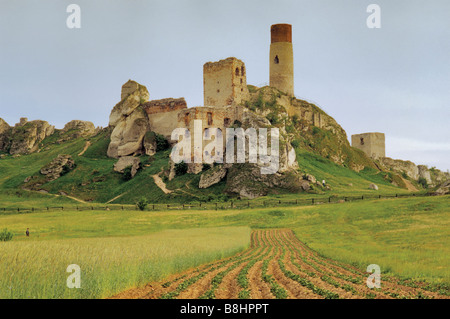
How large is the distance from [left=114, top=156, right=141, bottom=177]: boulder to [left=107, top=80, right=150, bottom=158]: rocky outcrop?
743 centimetres

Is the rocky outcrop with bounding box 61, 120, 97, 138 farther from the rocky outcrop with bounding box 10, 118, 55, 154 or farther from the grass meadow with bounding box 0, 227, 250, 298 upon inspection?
the grass meadow with bounding box 0, 227, 250, 298

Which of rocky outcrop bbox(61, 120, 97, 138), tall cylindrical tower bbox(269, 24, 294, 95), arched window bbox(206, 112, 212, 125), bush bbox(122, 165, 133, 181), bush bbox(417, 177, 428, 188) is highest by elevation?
tall cylindrical tower bbox(269, 24, 294, 95)

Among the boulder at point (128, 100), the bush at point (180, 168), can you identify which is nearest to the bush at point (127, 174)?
the bush at point (180, 168)

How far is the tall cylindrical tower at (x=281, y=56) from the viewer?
10188 cm

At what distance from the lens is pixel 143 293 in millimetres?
13906

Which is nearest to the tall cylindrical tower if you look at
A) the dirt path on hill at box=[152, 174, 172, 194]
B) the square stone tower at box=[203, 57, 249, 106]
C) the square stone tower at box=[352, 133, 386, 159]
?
the square stone tower at box=[203, 57, 249, 106]

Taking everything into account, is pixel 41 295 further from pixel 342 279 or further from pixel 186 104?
pixel 186 104

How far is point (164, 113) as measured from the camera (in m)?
99.4

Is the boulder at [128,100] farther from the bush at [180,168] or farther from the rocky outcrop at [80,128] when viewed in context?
the rocky outcrop at [80,128]

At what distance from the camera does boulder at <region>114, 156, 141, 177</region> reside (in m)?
87.3

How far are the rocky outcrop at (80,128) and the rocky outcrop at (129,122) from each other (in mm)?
33992

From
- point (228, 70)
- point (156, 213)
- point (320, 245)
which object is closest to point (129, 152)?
point (228, 70)

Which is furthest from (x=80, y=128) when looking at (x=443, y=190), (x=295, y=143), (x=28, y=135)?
(x=443, y=190)

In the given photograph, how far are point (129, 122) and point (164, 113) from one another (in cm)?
977
